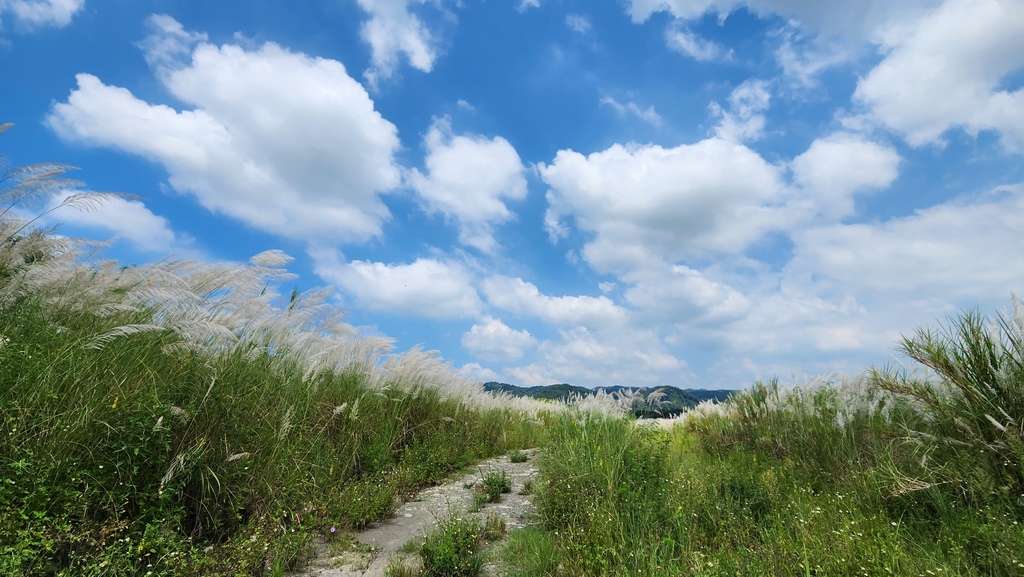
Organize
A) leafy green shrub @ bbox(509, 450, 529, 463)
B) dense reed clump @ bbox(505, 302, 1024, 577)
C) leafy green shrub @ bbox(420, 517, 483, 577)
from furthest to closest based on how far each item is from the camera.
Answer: leafy green shrub @ bbox(509, 450, 529, 463) < leafy green shrub @ bbox(420, 517, 483, 577) < dense reed clump @ bbox(505, 302, 1024, 577)

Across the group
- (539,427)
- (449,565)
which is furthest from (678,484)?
(539,427)

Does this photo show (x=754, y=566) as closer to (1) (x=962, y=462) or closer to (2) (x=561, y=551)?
(2) (x=561, y=551)

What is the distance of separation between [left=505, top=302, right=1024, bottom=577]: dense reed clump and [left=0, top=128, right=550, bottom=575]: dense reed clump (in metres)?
2.18

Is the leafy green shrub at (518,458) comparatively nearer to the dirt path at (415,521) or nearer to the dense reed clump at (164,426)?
the dirt path at (415,521)

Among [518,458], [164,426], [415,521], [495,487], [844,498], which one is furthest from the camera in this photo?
[518,458]

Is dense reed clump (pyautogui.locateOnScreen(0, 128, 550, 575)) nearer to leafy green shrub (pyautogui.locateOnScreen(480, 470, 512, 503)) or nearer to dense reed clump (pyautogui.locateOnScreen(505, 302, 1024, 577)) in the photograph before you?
leafy green shrub (pyautogui.locateOnScreen(480, 470, 512, 503))

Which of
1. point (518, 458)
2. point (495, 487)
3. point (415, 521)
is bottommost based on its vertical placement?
point (415, 521)

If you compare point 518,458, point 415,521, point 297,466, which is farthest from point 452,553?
point 518,458

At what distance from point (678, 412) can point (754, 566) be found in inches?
507

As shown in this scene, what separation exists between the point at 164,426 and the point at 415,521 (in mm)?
2571

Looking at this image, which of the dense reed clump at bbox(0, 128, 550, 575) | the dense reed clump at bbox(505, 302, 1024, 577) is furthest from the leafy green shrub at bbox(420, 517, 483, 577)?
the dense reed clump at bbox(0, 128, 550, 575)

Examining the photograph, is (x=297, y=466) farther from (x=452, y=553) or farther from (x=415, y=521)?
(x=452, y=553)

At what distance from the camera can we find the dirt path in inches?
152

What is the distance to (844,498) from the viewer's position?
450 cm
